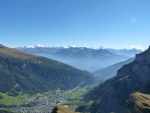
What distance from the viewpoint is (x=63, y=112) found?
104438 millimetres

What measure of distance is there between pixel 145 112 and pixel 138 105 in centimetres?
1691

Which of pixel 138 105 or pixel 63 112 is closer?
pixel 63 112

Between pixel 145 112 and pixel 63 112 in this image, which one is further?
pixel 145 112

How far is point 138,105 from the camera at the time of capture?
605ft

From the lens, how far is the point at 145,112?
6594 inches

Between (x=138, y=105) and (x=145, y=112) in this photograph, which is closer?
(x=145, y=112)

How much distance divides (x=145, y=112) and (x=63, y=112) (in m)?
73.5

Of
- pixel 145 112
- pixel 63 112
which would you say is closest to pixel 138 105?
pixel 145 112

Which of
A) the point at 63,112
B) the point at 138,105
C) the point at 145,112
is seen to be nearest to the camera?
the point at 63,112

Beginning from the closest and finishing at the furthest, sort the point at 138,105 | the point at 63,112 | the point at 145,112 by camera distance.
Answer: the point at 63,112, the point at 145,112, the point at 138,105

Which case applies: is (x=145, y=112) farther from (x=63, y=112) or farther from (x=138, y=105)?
(x=63, y=112)

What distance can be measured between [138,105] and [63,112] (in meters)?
88.2
